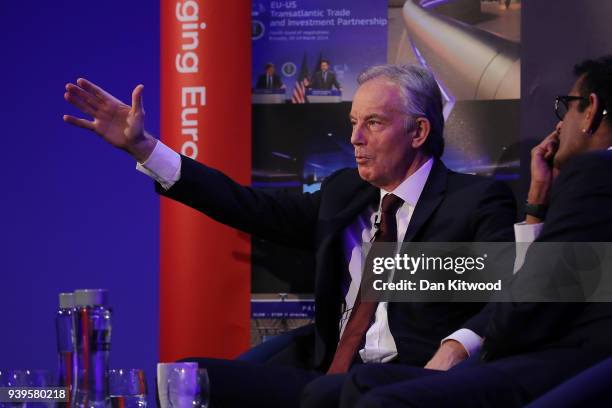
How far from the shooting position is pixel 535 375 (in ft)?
6.88

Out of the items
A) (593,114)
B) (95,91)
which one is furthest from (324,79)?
(593,114)

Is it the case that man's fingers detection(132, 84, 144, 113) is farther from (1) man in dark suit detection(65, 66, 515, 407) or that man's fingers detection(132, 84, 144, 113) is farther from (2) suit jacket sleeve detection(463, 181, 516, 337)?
(2) suit jacket sleeve detection(463, 181, 516, 337)

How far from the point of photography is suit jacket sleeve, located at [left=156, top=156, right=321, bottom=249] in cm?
316

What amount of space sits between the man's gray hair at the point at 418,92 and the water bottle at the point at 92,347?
146cm

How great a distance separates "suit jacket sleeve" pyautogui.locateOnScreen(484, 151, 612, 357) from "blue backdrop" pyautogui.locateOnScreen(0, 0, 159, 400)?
257 cm

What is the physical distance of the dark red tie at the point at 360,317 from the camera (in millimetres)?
2936

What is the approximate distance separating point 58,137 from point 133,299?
835mm

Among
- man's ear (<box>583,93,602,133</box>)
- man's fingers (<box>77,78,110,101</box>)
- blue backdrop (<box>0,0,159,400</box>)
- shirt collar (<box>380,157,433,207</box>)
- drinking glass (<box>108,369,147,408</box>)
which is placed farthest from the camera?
blue backdrop (<box>0,0,159,400</box>)

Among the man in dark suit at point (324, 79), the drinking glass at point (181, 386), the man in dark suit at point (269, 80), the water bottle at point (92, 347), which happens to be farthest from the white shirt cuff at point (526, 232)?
the water bottle at point (92, 347)

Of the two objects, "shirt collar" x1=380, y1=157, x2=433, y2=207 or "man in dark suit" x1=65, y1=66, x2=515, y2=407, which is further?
"shirt collar" x1=380, y1=157, x2=433, y2=207

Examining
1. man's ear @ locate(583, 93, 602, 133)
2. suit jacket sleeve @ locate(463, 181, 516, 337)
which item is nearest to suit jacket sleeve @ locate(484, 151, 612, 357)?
man's ear @ locate(583, 93, 602, 133)

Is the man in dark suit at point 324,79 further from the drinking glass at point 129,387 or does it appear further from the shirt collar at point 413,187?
the drinking glass at point 129,387

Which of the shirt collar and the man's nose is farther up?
the man's nose

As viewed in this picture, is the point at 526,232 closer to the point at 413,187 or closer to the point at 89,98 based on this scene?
the point at 413,187
